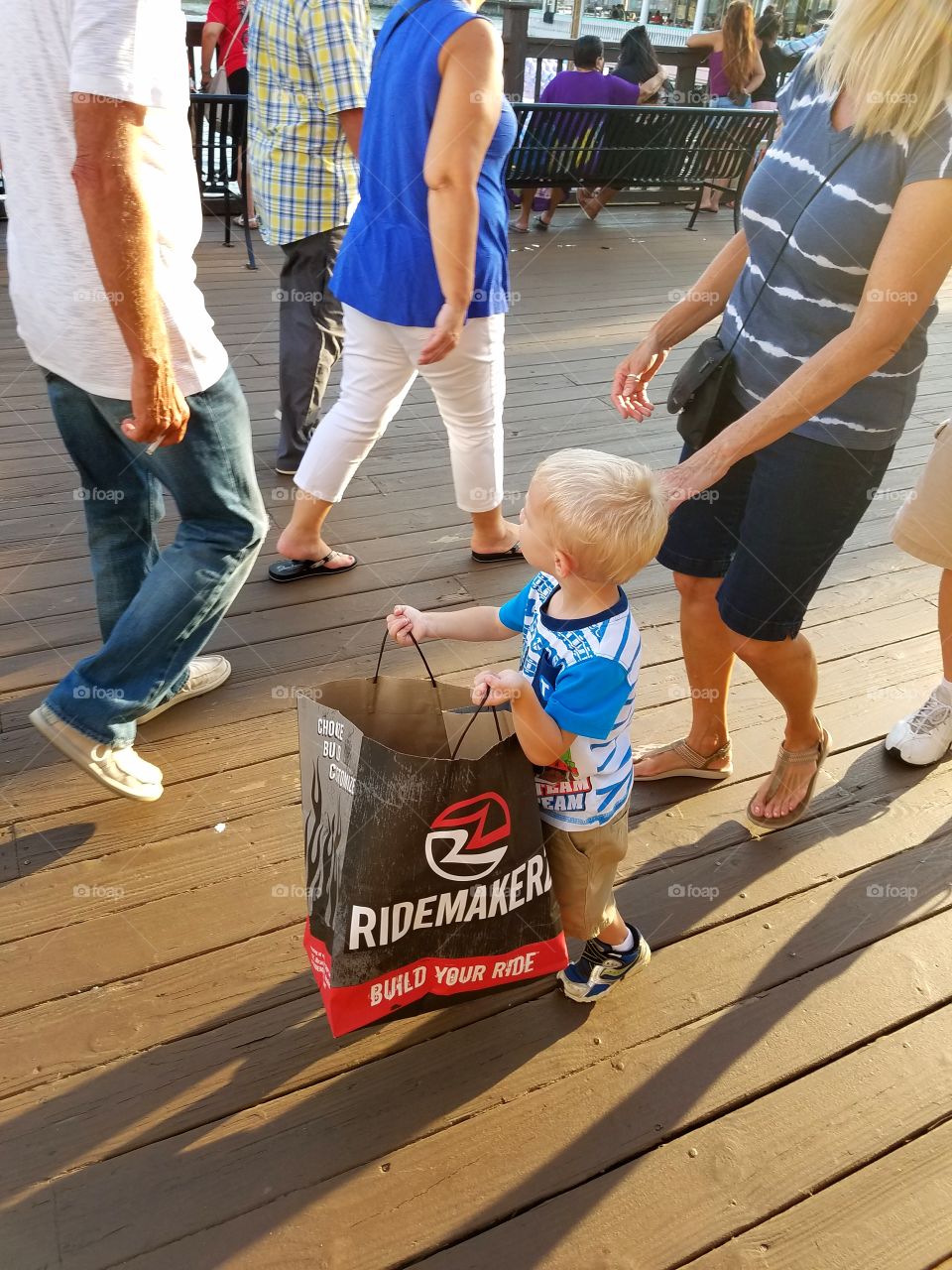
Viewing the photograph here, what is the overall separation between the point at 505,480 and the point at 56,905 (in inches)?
87.0

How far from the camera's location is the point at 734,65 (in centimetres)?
734

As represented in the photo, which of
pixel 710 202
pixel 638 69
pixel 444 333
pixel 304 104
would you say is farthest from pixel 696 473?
pixel 638 69

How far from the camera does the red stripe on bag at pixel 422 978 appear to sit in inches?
56.2

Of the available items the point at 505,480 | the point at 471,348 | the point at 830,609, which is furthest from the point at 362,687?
the point at 505,480

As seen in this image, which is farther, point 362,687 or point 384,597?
point 384,597

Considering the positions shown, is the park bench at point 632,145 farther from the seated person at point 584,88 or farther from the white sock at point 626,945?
the white sock at point 626,945

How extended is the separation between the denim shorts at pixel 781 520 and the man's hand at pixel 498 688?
730 mm

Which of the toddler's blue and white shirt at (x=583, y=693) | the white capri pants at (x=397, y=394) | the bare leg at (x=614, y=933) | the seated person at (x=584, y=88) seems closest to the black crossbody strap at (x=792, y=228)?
the toddler's blue and white shirt at (x=583, y=693)

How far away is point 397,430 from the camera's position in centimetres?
390

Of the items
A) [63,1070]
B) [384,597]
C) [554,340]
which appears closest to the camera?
[63,1070]

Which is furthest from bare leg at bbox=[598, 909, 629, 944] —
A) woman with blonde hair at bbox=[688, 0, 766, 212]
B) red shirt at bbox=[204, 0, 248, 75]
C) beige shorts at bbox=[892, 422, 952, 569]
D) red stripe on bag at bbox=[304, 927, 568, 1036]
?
woman with blonde hair at bbox=[688, 0, 766, 212]

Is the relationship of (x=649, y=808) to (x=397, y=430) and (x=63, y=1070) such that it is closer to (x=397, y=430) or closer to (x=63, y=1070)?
(x=63, y=1070)

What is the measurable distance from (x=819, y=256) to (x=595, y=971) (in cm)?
125

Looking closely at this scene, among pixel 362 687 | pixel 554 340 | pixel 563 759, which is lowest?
pixel 554 340
